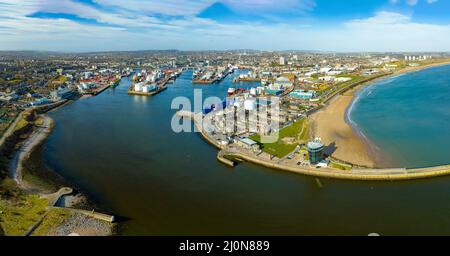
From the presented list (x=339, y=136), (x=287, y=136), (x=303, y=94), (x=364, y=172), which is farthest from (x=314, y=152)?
(x=303, y=94)

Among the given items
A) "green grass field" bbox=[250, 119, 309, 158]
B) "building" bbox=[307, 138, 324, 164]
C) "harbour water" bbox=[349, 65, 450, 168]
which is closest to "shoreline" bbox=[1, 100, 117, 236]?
"building" bbox=[307, 138, 324, 164]

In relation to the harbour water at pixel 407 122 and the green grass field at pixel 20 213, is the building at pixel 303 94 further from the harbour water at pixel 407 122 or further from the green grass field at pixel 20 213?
the green grass field at pixel 20 213

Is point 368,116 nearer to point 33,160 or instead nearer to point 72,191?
point 72,191

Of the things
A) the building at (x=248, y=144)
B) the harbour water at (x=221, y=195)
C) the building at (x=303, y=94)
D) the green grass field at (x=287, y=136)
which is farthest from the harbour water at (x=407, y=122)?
the building at (x=248, y=144)

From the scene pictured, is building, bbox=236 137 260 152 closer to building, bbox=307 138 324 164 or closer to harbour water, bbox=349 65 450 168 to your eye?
building, bbox=307 138 324 164

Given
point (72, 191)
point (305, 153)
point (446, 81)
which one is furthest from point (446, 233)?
point (446, 81)
